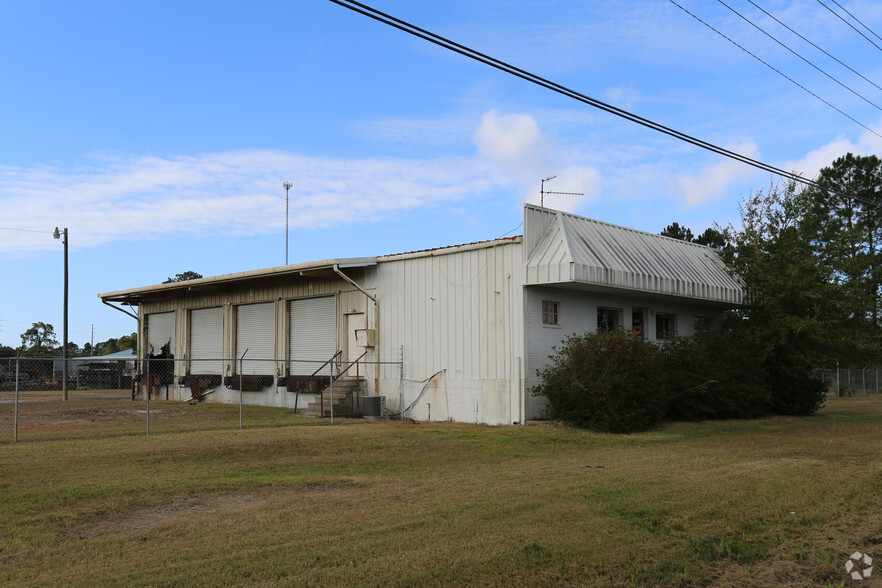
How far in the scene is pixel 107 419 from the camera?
822 inches

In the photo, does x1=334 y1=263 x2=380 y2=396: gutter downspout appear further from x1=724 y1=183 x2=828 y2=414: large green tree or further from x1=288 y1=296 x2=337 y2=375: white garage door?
x1=724 y1=183 x2=828 y2=414: large green tree

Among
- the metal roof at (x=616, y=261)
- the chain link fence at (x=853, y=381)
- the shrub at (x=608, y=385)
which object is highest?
the metal roof at (x=616, y=261)

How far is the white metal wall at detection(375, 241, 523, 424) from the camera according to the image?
19.1 metres

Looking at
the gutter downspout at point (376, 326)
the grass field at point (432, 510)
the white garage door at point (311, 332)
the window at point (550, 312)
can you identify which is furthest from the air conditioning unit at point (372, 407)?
the grass field at point (432, 510)

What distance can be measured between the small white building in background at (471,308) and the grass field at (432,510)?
3863 mm

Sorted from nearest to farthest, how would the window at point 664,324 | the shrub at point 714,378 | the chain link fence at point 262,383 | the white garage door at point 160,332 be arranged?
the shrub at point 714,378 < the chain link fence at point 262,383 < the window at point 664,324 < the white garage door at point 160,332

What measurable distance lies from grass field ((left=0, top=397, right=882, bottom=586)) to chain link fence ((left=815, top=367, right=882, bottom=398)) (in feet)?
87.1

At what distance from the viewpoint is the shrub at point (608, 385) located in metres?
17.0

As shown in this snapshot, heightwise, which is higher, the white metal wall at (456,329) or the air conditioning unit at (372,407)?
the white metal wall at (456,329)

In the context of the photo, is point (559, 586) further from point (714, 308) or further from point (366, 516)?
point (714, 308)

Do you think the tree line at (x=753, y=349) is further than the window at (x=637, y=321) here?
No

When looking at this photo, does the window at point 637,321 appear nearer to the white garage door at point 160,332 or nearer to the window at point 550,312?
the window at point 550,312

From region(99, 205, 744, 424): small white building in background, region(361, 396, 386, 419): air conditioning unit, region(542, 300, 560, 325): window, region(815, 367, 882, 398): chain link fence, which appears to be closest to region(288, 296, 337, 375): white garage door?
region(99, 205, 744, 424): small white building in background

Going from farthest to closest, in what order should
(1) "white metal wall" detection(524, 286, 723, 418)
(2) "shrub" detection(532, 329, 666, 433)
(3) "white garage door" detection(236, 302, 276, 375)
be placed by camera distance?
(3) "white garage door" detection(236, 302, 276, 375)
(1) "white metal wall" detection(524, 286, 723, 418)
(2) "shrub" detection(532, 329, 666, 433)
